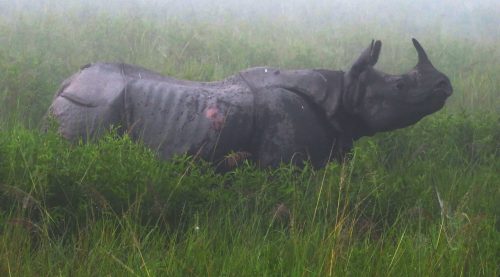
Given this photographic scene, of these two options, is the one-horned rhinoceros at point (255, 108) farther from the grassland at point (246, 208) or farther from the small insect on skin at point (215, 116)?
the grassland at point (246, 208)

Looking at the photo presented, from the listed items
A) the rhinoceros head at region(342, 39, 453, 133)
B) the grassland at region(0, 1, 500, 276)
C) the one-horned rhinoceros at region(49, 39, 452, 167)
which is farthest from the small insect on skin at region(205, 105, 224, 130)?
the rhinoceros head at region(342, 39, 453, 133)

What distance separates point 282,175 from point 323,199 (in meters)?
0.28

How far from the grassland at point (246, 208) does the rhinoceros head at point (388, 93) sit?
0.26 m

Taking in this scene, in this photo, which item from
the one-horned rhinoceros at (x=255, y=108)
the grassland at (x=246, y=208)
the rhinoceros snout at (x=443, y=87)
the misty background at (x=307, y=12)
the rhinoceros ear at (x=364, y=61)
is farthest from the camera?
the misty background at (x=307, y=12)

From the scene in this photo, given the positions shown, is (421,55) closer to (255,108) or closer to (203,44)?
(255,108)

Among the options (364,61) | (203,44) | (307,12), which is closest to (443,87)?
(364,61)

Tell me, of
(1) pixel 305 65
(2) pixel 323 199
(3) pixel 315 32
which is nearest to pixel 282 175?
(2) pixel 323 199

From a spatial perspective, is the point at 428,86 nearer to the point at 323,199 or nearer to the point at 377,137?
the point at 377,137

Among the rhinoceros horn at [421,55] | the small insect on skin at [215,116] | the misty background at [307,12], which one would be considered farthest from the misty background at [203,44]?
the rhinoceros horn at [421,55]

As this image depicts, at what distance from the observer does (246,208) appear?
376 cm

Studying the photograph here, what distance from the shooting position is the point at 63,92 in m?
4.70

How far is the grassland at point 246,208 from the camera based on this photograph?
302 centimetres

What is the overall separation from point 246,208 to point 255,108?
1016 millimetres

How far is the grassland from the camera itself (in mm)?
3020
